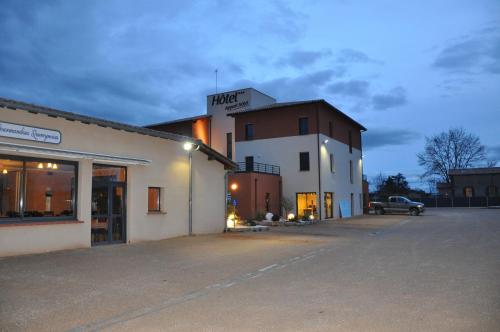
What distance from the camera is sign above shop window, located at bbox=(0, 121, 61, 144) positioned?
1134 cm

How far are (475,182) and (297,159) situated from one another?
40.9 meters

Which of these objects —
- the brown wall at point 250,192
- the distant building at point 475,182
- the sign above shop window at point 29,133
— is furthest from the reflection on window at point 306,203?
the distant building at point 475,182

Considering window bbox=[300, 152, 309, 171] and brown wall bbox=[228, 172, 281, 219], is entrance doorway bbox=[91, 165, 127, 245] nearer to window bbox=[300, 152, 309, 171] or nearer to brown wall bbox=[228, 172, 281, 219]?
brown wall bbox=[228, 172, 281, 219]

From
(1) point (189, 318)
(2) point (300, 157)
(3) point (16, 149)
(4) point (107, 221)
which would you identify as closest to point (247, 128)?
(2) point (300, 157)

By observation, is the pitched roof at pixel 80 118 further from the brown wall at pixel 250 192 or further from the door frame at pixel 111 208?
the brown wall at pixel 250 192

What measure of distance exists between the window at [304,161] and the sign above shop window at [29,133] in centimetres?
2147

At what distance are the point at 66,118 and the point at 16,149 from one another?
1.91 meters

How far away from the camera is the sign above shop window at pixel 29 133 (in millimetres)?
11344

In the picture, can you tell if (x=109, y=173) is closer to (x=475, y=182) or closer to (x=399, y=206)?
(x=399, y=206)

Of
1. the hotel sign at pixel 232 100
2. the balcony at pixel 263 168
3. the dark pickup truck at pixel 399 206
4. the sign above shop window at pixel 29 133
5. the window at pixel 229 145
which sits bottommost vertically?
the dark pickup truck at pixel 399 206

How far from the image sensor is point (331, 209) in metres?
33.1

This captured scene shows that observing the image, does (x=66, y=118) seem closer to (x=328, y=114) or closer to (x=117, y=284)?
(x=117, y=284)

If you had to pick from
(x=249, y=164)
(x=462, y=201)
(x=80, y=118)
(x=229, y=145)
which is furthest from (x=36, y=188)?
(x=462, y=201)

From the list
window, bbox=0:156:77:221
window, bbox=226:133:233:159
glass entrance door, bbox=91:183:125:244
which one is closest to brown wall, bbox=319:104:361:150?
window, bbox=226:133:233:159
